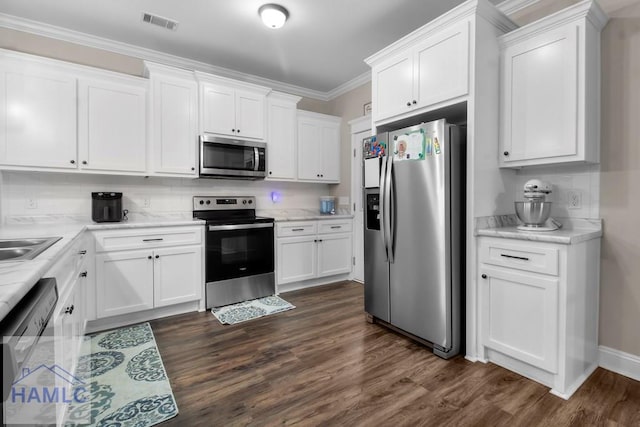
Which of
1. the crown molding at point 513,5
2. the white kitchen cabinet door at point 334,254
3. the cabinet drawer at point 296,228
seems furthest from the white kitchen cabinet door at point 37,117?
the crown molding at point 513,5

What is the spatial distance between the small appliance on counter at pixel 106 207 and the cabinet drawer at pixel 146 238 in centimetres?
33

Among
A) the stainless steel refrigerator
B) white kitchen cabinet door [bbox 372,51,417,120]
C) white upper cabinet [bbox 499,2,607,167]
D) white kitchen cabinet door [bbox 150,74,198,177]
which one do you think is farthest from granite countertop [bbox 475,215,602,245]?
white kitchen cabinet door [bbox 150,74,198,177]

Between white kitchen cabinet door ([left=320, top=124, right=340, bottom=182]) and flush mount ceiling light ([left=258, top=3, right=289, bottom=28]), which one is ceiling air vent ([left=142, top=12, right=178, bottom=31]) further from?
white kitchen cabinet door ([left=320, top=124, right=340, bottom=182])

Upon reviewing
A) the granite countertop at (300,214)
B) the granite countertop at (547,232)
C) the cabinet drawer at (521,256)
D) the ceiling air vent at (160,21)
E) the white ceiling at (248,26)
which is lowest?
the cabinet drawer at (521,256)

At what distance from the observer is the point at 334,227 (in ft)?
13.8

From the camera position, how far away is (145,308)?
291 centimetres

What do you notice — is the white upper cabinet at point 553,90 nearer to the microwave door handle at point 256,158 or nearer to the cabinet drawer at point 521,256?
the cabinet drawer at point 521,256

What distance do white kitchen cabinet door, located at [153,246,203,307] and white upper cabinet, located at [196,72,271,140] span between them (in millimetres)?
1334

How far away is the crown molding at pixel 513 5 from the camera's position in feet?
8.36

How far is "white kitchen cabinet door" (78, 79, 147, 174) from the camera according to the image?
9.51ft

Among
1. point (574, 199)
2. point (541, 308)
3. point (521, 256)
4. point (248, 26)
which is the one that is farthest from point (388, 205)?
point (248, 26)

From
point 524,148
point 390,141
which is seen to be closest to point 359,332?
point 390,141

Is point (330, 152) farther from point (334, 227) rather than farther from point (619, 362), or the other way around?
point (619, 362)

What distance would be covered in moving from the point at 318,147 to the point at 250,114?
3.59ft
